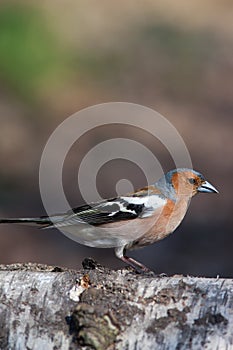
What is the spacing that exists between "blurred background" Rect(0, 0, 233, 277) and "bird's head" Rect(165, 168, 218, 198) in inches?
125

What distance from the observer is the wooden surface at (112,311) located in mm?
4328

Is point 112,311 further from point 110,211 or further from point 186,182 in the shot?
point 186,182

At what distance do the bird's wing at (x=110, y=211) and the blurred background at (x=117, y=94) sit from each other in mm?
3447

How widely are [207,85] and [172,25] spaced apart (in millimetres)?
2608

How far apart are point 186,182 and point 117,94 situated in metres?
9.30

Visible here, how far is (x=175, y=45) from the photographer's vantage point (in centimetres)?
1734

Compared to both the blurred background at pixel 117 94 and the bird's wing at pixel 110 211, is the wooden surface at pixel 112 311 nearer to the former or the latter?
the bird's wing at pixel 110 211

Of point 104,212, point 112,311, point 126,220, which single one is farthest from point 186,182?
point 112,311

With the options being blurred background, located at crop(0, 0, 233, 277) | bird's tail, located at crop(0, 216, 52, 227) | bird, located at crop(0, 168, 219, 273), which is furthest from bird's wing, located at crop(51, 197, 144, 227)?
blurred background, located at crop(0, 0, 233, 277)

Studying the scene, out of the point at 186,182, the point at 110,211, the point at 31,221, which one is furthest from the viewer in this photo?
the point at 186,182

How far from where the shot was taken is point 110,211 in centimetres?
600

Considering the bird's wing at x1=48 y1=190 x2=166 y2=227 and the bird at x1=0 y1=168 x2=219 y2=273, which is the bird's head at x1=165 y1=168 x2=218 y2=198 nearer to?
the bird at x1=0 y1=168 x2=219 y2=273

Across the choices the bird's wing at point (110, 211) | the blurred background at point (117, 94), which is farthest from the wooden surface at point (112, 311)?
the blurred background at point (117, 94)

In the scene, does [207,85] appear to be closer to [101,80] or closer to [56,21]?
[101,80]
